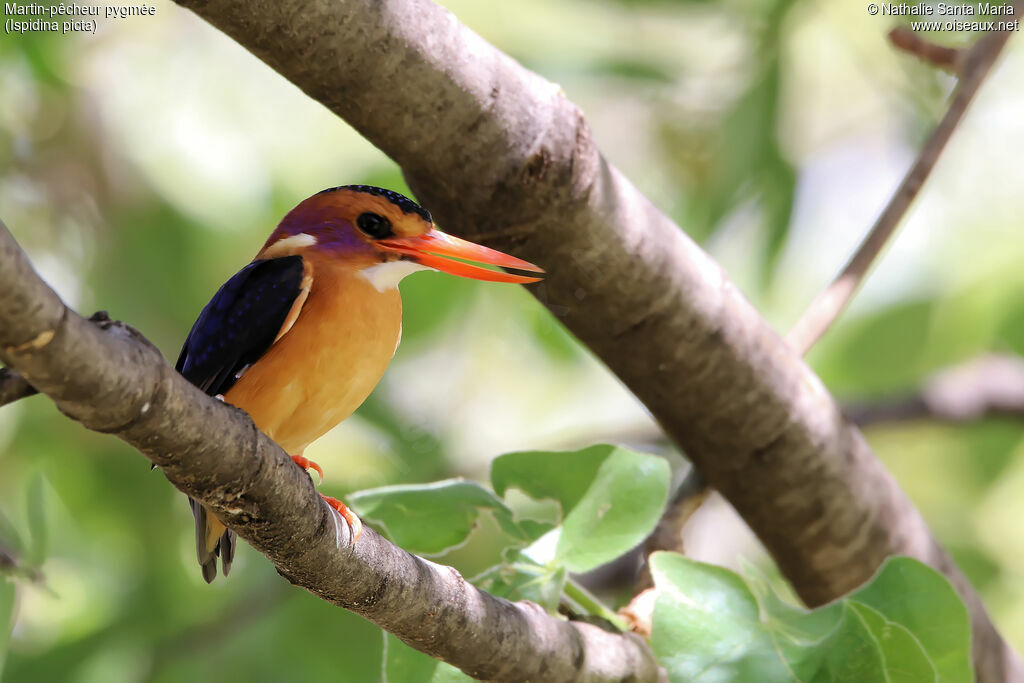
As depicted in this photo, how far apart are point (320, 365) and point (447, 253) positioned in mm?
241

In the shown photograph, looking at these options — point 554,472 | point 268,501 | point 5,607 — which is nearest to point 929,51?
point 554,472

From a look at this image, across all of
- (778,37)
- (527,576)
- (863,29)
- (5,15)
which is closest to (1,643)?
(527,576)

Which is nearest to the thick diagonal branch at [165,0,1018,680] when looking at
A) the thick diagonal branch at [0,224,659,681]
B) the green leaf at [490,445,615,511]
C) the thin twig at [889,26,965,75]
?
the green leaf at [490,445,615,511]

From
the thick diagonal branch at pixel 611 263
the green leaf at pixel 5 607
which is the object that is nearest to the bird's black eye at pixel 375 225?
the thick diagonal branch at pixel 611 263

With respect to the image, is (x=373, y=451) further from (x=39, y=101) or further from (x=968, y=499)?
(x=968, y=499)

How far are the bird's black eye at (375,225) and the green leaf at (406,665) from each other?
0.59m

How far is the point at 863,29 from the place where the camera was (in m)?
3.29

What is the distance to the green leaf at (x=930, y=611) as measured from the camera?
150cm

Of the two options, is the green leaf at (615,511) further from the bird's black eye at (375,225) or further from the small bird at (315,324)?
the bird's black eye at (375,225)

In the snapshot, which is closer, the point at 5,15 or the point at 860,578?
the point at 860,578

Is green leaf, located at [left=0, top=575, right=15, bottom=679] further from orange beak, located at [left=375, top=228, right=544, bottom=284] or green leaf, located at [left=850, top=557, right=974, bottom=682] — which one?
green leaf, located at [left=850, top=557, right=974, bottom=682]

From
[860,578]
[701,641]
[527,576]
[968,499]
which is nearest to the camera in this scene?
[701,641]

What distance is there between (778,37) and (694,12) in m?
0.26

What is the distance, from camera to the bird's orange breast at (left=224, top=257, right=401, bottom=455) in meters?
1.41
